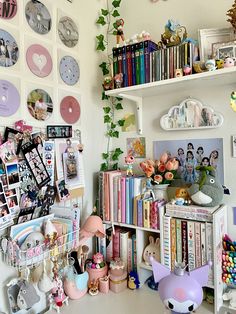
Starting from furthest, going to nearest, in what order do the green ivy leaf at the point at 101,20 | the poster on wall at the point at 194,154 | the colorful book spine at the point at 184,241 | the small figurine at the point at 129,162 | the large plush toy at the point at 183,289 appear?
the green ivy leaf at the point at 101,20
the small figurine at the point at 129,162
the poster on wall at the point at 194,154
the colorful book spine at the point at 184,241
the large plush toy at the point at 183,289

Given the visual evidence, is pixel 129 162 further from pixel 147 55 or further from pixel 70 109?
pixel 147 55

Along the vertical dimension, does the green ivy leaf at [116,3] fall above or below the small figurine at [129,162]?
above

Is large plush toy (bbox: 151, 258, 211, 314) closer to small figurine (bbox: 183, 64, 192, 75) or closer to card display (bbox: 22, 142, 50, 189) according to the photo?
card display (bbox: 22, 142, 50, 189)

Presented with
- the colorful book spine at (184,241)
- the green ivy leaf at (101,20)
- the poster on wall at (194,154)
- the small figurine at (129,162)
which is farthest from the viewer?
the green ivy leaf at (101,20)

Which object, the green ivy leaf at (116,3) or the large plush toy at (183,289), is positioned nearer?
the large plush toy at (183,289)

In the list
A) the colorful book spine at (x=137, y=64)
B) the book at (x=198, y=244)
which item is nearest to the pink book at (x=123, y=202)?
the book at (x=198, y=244)

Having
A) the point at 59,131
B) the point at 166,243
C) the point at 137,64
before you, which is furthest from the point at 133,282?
the point at 137,64

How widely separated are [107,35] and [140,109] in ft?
1.60

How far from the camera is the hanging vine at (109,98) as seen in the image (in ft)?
4.71

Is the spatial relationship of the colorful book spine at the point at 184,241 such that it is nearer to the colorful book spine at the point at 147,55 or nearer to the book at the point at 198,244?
the book at the point at 198,244

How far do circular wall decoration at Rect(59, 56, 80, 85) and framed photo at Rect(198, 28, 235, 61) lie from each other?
575mm

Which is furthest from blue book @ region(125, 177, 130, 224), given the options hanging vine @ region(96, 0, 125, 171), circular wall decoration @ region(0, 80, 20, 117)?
circular wall decoration @ region(0, 80, 20, 117)

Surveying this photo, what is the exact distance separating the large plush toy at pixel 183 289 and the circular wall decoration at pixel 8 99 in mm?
777

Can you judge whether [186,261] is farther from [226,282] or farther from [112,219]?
[112,219]
